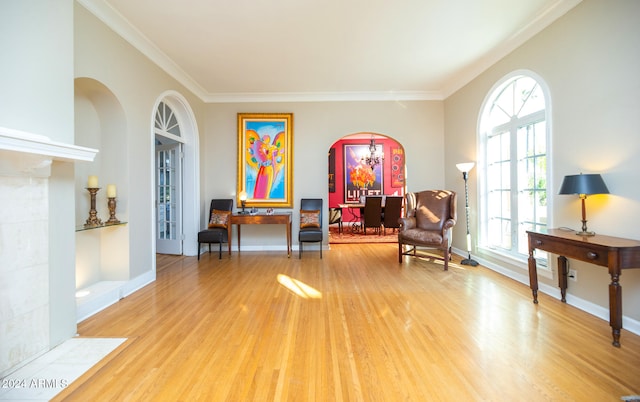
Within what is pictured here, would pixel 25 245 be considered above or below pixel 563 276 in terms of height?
above

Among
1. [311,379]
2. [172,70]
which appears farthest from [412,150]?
[311,379]

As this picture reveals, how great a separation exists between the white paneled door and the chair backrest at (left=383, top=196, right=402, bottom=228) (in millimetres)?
4467

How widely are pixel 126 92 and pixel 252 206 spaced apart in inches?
105

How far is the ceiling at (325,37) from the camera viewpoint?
2.72 m

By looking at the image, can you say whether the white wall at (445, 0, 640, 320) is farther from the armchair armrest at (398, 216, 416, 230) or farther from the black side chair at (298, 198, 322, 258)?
the black side chair at (298, 198, 322, 258)

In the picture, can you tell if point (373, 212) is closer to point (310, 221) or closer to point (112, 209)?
point (310, 221)

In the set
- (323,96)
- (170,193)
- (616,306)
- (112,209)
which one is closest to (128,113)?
(112,209)

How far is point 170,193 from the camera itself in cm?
479

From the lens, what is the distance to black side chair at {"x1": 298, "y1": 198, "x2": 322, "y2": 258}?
4.62 meters

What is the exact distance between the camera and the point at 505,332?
2121mm

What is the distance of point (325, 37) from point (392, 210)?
4365 mm

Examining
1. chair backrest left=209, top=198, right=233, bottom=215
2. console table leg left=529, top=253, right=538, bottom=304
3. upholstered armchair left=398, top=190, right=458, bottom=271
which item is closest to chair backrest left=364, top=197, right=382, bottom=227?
upholstered armchair left=398, top=190, right=458, bottom=271

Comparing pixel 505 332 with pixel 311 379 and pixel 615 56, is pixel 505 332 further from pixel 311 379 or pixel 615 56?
pixel 615 56

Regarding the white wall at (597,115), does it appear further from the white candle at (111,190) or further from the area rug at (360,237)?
the white candle at (111,190)
